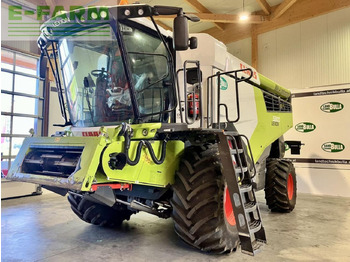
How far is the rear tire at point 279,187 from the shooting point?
15.2ft

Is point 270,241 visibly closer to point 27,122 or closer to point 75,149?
point 75,149

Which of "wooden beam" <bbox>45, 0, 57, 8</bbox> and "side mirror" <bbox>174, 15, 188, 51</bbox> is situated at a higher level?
"wooden beam" <bbox>45, 0, 57, 8</bbox>

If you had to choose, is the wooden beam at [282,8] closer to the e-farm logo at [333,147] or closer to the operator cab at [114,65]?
the e-farm logo at [333,147]

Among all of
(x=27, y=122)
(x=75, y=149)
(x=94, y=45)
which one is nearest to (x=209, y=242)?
(x=75, y=149)

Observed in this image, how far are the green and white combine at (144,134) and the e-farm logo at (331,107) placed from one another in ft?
16.1

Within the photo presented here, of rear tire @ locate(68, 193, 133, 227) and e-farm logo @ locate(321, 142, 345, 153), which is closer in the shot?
rear tire @ locate(68, 193, 133, 227)

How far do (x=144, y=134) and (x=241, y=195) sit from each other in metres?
1.02

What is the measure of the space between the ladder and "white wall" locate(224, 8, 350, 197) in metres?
5.13

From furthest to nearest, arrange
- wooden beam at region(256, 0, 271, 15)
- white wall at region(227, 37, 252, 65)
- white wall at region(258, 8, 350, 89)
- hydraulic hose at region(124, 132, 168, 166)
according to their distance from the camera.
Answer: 1. white wall at region(227, 37, 252, 65)
2. wooden beam at region(256, 0, 271, 15)
3. white wall at region(258, 8, 350, 89)
4. hydraulic hose at region(124, 132, 168, 166)

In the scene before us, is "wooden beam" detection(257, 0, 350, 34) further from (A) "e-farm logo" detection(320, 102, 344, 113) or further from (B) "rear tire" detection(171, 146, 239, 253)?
(B) "rear tire" detection(171, 146, 239, 253)

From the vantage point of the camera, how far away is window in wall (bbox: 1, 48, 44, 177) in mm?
5734

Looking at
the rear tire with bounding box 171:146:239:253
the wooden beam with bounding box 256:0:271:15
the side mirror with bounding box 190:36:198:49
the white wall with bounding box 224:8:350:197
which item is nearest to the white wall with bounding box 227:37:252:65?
the white wall with bounding box 224:8:350:197

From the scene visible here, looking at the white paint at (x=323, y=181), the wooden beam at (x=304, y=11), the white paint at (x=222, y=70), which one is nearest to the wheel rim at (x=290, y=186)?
the white paint at (x=222, y=70)

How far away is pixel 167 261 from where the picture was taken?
104 inches
